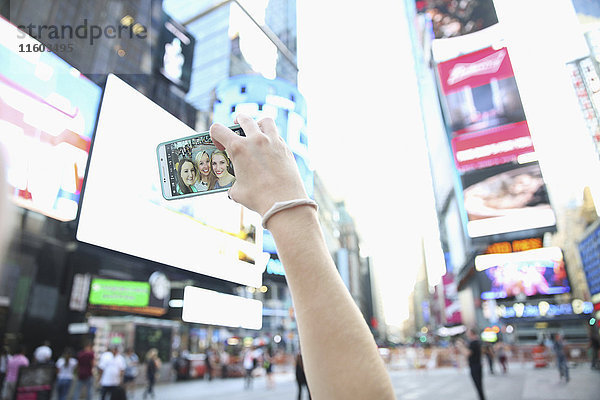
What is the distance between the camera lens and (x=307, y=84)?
2.64 m

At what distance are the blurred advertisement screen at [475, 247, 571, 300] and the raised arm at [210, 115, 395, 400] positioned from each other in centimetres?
2274

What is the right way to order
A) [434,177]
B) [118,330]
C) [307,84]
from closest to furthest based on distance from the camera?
1. [307,84]
2. [118,330]
3. [434,177]

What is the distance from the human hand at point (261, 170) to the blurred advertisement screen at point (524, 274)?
74.5 feet

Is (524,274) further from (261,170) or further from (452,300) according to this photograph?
(452,300)

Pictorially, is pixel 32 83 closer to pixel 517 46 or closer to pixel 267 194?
pixel 267 194

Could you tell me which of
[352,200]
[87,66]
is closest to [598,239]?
[352,200]

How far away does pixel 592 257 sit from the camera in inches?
171

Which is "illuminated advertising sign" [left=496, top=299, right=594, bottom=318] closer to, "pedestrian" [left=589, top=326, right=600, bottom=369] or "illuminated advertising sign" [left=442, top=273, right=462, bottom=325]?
"pedestrian" [left=589, top=326, right=600, bottom=369]

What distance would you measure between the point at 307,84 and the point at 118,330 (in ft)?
46.5

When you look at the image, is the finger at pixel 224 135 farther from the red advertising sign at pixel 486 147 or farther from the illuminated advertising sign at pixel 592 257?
the red advertising sign at pixel 486 147

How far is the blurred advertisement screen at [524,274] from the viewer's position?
1905cm

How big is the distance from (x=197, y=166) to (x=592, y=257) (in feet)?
17.0

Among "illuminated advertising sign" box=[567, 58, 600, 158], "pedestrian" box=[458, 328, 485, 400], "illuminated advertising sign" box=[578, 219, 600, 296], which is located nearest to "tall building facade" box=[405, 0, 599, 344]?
"illuminated advertising sign" box=[567, 58, 600, 158]

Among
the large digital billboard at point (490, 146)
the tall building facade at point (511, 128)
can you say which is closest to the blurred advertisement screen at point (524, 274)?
the tall building facade at point (511, 128)
